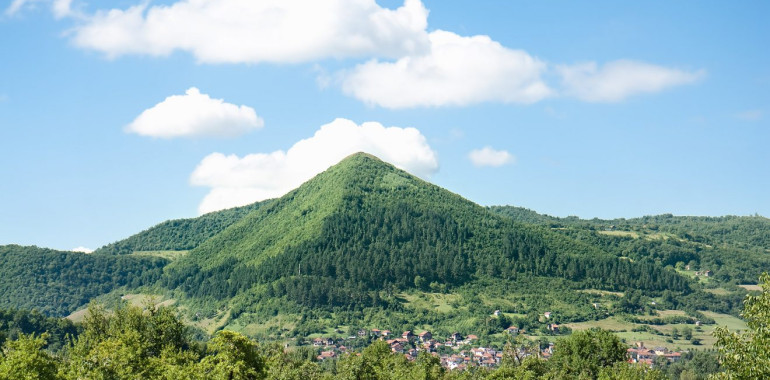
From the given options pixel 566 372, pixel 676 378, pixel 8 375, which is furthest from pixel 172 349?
pixel 676 378

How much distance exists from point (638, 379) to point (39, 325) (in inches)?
6854

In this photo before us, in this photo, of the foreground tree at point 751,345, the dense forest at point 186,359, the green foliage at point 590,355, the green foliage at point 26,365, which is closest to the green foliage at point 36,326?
the dense forest at point 186,359

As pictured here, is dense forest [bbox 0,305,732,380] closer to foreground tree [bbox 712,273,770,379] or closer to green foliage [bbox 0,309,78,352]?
foreground tree [bbox 712,273,770,379]

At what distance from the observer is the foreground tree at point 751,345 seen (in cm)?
3569

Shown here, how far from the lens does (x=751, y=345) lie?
121 ft

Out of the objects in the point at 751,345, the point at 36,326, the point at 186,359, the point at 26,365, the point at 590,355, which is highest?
the point at 751,345

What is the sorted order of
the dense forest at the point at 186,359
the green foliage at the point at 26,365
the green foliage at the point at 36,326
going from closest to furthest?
1. the green foliage at the point at 26,365
2. the dense forest at the point at 186,359
3. the green foliage at the point at 36,326

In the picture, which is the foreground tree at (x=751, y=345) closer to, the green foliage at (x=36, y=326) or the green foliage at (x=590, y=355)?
the green foliage at (x=590, y=355)

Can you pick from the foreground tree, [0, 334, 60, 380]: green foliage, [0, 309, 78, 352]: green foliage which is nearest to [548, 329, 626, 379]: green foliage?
the foreground tree

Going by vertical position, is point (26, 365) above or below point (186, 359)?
above

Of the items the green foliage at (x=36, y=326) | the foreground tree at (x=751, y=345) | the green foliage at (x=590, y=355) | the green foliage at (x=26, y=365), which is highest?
the foreground tree at (x=751, y=345)

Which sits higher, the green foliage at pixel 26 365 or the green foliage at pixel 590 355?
the green foliage at pixel 26 365

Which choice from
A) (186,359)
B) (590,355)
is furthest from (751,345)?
(590,355)

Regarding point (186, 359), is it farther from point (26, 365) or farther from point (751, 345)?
point (751, 345)
